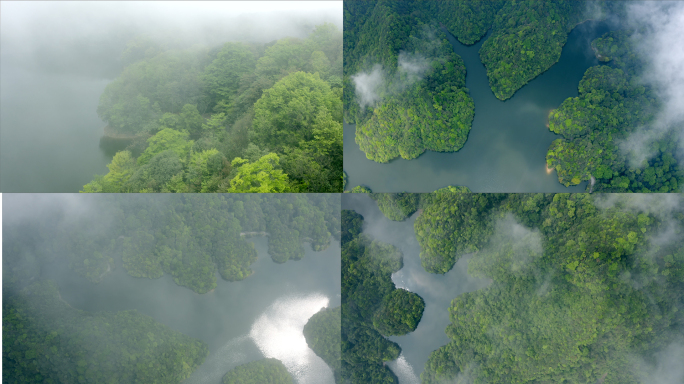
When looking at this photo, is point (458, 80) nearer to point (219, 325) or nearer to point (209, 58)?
point (209, 58)

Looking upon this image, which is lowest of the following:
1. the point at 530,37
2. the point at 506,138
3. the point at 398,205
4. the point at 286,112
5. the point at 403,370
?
the point at 403,370

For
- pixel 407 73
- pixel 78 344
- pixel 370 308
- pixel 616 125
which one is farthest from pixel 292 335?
pixel 616 125

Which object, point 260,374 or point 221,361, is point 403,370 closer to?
point 260,374

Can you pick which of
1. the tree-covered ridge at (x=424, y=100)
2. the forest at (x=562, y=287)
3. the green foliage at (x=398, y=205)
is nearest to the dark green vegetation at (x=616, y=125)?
the forest at (x=562, y=287)

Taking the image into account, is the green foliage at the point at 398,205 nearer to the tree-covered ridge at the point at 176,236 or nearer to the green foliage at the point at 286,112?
the tree-covered ridge at the point at 176,236

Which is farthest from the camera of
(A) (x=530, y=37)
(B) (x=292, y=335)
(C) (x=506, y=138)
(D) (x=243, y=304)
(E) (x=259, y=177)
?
(C) (x=506, y=138)

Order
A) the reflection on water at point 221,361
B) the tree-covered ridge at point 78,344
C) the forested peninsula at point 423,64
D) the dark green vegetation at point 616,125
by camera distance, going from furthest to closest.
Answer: the forested peninsula at point 423,64, the dark green vegetation at point 616,125, the reflection on water at point 221,361, the tree-covered ridge at point 78,344

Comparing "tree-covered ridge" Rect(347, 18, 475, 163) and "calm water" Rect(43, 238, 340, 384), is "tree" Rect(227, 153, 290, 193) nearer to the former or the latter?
"calm water" Rect(43, 238, 340, 384)
